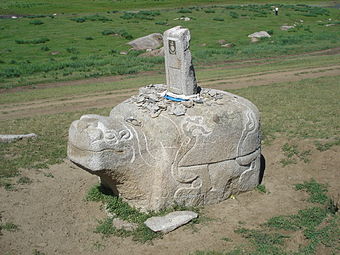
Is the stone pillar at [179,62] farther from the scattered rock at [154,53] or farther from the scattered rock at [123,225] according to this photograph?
the scattered rock at [154,53]

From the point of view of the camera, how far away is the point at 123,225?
33.9 feet

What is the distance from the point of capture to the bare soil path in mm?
20234

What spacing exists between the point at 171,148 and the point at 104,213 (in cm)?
224

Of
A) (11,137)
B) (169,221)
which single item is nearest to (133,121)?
(169,221)

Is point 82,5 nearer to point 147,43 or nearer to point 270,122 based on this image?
point 147,43

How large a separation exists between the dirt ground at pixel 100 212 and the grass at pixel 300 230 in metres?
0.21

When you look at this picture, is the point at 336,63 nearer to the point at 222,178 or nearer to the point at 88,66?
the point at 88,66

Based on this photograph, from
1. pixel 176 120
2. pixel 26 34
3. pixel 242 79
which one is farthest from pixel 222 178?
pixel 26 34

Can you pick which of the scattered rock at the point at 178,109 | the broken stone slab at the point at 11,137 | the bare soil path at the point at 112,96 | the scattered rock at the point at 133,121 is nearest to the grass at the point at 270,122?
the broken stone slab at the point at 11,137

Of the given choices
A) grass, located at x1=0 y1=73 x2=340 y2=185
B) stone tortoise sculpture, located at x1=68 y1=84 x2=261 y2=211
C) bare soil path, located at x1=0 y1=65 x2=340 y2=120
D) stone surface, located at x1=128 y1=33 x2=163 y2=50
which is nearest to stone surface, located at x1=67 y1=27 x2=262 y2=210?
stone tortoise sculpture, located at x1=68 y1=84 x2=261 y2=211

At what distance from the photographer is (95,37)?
4012 cm

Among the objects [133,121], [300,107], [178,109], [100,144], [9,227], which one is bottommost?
[300,107]

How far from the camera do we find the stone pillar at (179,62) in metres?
11.3

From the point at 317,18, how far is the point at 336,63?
2691 cm
